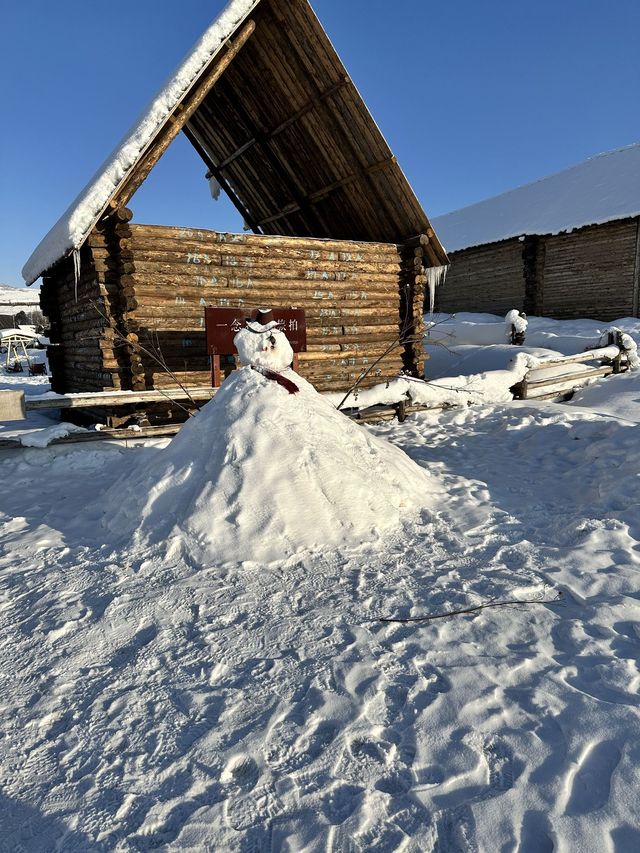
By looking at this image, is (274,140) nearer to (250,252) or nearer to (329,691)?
(250,252)

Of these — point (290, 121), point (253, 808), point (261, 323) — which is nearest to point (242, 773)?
point (253, 808)

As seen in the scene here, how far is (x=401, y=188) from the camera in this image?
930 centimetres

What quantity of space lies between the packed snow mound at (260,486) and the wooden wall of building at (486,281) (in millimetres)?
19208

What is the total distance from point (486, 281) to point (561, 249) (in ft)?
11.5

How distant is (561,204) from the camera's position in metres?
21.9

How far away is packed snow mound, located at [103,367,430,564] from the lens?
3.76m

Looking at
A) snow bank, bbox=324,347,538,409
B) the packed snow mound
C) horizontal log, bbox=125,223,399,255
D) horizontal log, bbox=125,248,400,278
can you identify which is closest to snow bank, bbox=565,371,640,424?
snow bank, bbox=324,347,538,409

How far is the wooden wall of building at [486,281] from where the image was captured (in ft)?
70.2

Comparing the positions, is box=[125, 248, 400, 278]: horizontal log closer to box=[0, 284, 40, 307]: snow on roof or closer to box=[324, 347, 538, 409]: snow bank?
box=[324, 347, 538, 409]: snow bank

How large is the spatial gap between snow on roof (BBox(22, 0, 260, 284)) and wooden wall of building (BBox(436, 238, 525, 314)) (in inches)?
661

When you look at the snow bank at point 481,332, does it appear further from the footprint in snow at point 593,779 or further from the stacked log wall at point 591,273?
the footprint in snow at point 593,779

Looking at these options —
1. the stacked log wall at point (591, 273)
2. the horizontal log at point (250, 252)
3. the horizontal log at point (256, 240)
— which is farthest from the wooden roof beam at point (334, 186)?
→ the stacked log wall at point (591, 273)

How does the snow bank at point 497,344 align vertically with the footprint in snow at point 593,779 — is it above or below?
above

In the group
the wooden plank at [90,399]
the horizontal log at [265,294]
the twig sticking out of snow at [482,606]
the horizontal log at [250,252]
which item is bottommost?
the twig sticking out of snow at [482,606]
